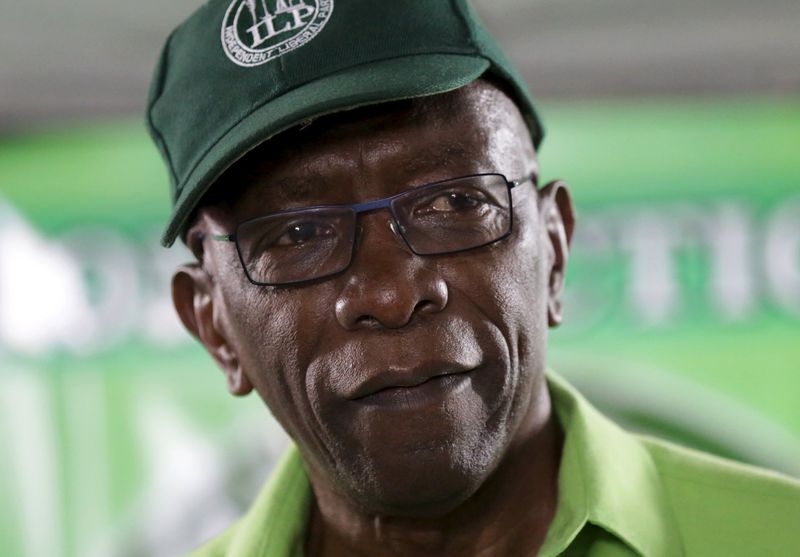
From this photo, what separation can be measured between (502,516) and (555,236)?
0.47m

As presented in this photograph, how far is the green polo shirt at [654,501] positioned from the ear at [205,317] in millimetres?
304

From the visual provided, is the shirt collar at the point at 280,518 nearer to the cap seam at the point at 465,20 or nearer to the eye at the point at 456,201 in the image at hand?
the eye at the point at 456,201

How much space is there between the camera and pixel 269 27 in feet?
5.54

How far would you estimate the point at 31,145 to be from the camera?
10.0 feet

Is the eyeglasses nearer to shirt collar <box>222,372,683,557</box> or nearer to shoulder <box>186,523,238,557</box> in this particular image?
shirt collar <box>222,372,683,557</box>

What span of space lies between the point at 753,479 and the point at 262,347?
791 mm

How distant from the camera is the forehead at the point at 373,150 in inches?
64.8

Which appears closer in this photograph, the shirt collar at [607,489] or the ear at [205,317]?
the shirt collar at [607,489]

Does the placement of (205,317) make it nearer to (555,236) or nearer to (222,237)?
(222,237)

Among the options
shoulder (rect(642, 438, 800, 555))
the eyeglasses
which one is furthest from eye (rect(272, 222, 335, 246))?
shoulder (rect(642, 438, 800, 555))

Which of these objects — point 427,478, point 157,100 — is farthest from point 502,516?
point 157,100

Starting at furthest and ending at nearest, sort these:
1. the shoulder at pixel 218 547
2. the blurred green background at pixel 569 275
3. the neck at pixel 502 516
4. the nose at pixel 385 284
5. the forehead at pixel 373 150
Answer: the blurred green background at pixel 569 275 < the shoulder at pixel 218 547 < the neck at pixel 502 516 < the forehead at pixel 373 150 < the nose at pixel 385 284

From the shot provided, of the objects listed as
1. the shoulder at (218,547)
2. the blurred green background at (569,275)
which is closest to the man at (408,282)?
the shoulder at (218,547)

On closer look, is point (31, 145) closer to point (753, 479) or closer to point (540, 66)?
point (540, 66)
